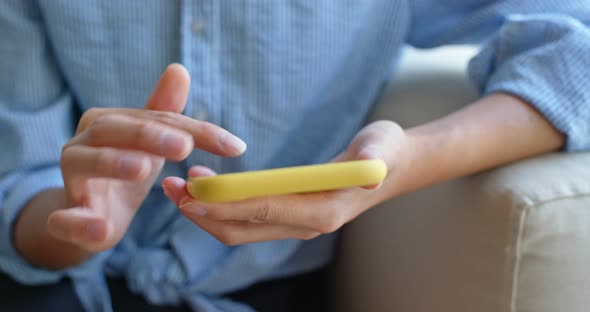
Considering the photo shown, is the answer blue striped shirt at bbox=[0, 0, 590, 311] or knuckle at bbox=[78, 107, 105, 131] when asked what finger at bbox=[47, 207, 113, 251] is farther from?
blue striped shirt at bbox=[0, 0, 590, 311]

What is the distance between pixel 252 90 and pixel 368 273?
22cm

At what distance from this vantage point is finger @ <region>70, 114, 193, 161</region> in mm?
330

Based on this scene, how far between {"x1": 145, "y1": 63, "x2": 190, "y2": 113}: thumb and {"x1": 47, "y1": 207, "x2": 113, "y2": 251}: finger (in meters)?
0.09

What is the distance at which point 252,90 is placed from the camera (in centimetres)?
54

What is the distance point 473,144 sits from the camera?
0.45 metres

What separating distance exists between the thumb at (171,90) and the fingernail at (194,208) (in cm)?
9

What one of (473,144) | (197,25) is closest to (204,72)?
(197,25)

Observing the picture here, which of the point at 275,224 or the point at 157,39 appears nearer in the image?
the point at 275,224

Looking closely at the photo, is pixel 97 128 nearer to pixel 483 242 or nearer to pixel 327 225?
pixel 327 225

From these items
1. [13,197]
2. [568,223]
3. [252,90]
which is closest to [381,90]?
[252,90]

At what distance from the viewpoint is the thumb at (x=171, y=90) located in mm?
389

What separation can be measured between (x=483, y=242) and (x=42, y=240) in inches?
15.0

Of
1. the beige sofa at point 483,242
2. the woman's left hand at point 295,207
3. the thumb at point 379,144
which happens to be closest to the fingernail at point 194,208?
the woman's left hand at point 295,207

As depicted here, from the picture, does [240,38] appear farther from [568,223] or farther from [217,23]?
[568,223]
